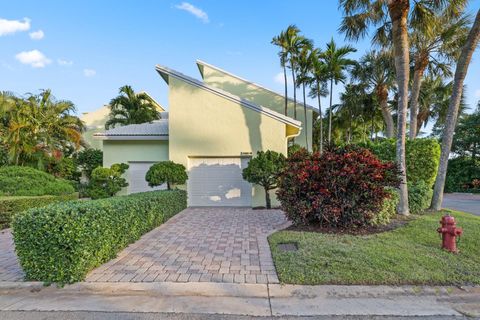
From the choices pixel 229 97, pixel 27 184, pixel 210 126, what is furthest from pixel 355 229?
pixel 27 184

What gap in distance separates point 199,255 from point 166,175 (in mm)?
5420

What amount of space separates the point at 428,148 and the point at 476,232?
4.66m

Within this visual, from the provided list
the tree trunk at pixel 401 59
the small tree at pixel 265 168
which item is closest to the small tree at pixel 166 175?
the small tree at pixel 265 168

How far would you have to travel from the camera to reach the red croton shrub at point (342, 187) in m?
5.82

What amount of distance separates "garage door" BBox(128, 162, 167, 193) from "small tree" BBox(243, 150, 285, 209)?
15.6ft

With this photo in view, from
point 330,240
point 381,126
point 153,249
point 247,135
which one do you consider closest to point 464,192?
point 381,126

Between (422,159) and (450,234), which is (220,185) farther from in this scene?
(450,234)

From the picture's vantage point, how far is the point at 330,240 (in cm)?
518

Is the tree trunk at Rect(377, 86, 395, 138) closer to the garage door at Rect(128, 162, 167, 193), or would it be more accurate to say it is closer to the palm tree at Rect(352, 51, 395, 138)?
the palm tree at Rect(352, 51, 395, 138)

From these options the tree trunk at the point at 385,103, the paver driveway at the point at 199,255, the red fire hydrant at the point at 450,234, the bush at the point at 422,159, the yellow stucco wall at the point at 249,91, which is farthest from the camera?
the yellow stucco wall at the point at 249,91

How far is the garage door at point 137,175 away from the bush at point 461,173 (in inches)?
835

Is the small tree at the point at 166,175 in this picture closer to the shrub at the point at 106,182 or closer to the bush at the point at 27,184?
the shrub at the point at 106,182

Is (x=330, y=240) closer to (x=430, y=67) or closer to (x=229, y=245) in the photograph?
(x=229, y=245)

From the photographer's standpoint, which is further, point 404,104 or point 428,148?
point 428,148
